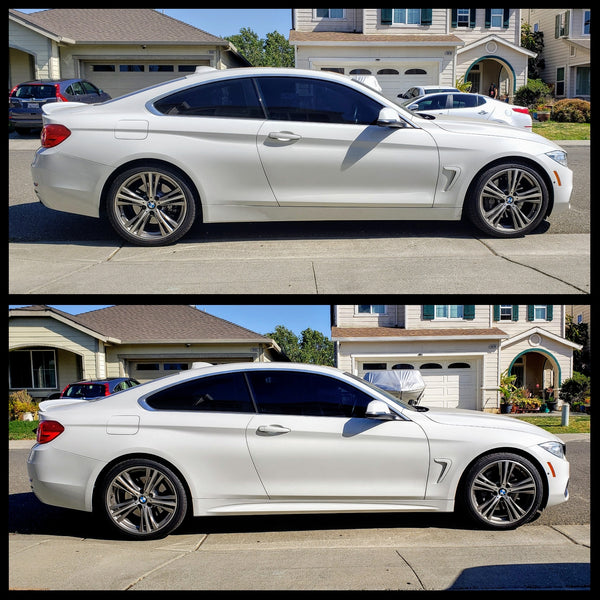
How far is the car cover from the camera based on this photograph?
11.2 meters

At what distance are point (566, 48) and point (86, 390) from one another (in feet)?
87.1

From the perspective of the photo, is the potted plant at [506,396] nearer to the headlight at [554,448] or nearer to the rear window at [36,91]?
the headlight at [554,448]

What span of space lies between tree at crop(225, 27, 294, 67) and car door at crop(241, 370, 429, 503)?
9188mm

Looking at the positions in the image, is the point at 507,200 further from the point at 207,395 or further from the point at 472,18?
the point at 472,18

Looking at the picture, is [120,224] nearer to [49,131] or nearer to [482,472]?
[49,131]

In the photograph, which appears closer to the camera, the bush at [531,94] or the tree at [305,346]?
the bush at [531,94]

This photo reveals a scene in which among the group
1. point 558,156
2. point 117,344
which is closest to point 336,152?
point 558,156

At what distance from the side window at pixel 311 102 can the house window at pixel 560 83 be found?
2519 cm

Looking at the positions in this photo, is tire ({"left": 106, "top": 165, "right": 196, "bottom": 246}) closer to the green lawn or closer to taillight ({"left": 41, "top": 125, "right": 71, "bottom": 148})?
taillight ({"left": 41, "top": 125, "right": 71, "bottom": 148})

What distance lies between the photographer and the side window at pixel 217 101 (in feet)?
18.8

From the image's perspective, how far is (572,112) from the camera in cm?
1875

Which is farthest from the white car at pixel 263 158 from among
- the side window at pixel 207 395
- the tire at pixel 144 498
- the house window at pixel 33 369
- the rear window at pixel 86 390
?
the house window at pixel 33 369
